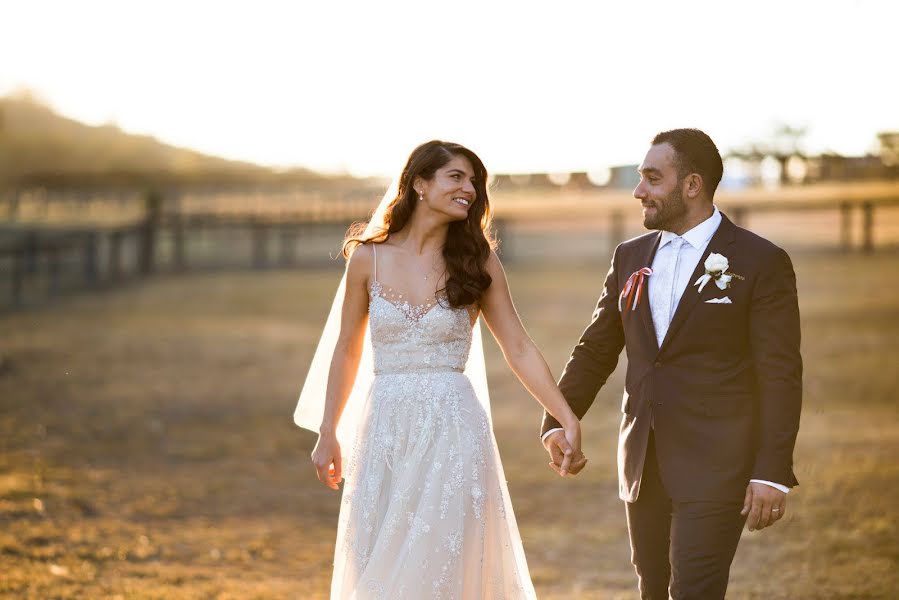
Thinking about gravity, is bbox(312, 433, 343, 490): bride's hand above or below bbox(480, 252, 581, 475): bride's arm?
below

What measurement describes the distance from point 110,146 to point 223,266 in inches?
3608

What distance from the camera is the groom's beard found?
4395 millimetres

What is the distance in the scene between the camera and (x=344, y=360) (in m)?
4.79

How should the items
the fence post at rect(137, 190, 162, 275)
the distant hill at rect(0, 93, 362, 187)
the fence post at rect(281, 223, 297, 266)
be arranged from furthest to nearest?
the distant hill at rect(0, 93, 362, 187) < the fence post at rect(281, 223, 297, 266) < the fence post at rect(137, 190, 162, 275)

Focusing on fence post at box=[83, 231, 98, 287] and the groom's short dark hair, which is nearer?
the groom's short dark hair

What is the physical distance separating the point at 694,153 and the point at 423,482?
5.09ft

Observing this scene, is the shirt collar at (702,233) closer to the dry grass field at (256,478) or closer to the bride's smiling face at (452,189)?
the bride's smiling face at (452,189)

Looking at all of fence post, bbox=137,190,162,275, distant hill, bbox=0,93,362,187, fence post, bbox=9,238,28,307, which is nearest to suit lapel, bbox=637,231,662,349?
fence post, bbox=9,238,28,307

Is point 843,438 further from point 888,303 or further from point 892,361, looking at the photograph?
point 888,303

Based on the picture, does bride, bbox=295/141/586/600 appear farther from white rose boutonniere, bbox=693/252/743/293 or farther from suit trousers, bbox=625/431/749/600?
white rose boutonniere, bbox=693/252/743/293

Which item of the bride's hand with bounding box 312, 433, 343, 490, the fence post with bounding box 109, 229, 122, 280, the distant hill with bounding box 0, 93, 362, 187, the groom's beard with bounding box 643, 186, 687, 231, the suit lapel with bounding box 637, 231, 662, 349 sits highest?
the distant hill with bounding box 0, 93, 362, 187

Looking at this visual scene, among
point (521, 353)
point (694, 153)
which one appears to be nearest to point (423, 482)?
point (521, 353)

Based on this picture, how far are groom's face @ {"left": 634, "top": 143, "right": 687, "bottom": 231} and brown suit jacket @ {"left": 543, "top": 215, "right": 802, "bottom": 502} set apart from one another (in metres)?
0.19

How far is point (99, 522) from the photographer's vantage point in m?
9.15
